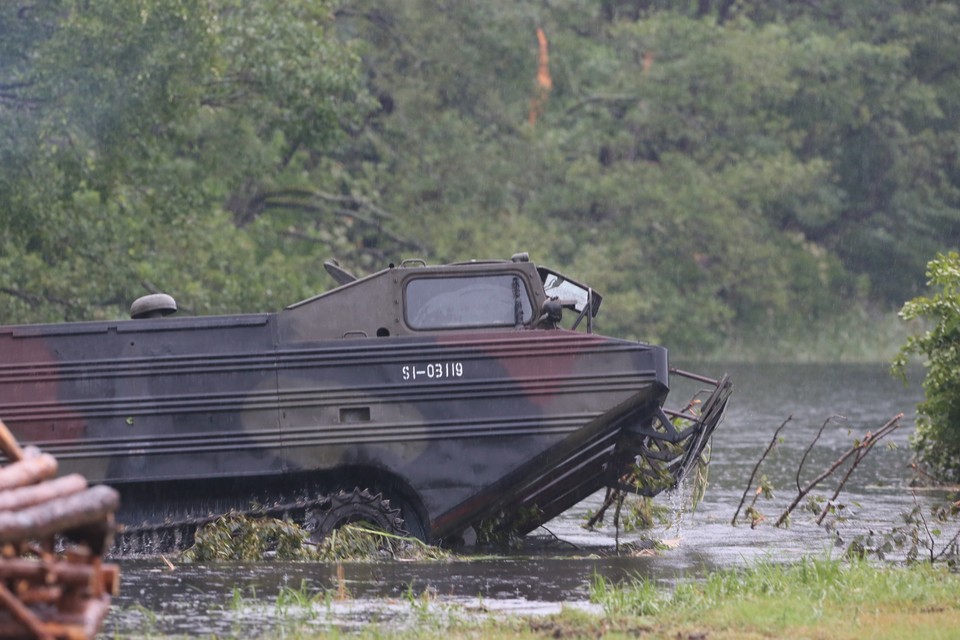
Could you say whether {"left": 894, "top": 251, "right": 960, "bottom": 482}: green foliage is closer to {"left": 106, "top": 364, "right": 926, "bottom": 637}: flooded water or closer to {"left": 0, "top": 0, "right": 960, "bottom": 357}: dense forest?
{"left": 106, "top": 364, "right": 926, "bottom": 637}: flooded water

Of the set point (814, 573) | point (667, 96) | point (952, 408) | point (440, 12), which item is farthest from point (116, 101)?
point (667, 96)

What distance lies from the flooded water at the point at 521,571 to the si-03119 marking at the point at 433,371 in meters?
1.43

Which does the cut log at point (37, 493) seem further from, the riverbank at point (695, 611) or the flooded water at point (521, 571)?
the flooded water at point (521, 571)

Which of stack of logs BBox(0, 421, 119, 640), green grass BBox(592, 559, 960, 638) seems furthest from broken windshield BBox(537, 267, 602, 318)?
stack of logs BBox(0, 421, 119, 640)

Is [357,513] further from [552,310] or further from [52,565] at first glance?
[52,565]

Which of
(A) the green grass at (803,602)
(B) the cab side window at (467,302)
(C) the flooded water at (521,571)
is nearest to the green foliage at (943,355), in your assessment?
(C) the flooded water at (521,571)

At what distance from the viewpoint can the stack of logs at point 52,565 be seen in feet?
20.8

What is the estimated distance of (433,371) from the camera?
13336 mm

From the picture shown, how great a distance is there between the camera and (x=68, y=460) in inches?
517

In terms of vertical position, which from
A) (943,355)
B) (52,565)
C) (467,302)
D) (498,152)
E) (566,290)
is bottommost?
(52,565)

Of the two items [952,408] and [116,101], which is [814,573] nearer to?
[952,408]

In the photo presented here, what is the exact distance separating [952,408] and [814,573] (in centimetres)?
729

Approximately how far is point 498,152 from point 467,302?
33.7m

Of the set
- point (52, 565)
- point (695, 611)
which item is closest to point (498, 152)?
point (695, 611)
